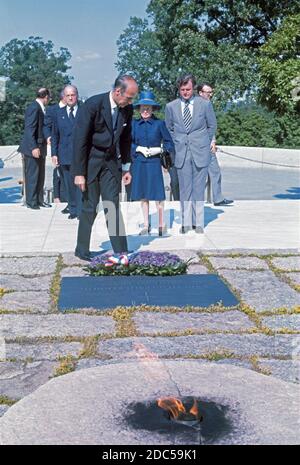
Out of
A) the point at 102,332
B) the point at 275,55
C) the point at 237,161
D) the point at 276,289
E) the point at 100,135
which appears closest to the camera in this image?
the point at 102,332

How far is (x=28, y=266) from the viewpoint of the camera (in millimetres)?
7480

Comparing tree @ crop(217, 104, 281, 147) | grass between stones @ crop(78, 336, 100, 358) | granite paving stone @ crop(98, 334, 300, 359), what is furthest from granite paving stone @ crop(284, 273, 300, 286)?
tree @ crop(217, 104, 281, 147)

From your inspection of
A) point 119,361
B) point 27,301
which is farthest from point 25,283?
point 119,361

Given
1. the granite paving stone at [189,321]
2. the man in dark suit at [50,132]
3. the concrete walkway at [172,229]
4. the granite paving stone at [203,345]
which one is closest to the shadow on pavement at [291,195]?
the concrete walkway at [172,229]

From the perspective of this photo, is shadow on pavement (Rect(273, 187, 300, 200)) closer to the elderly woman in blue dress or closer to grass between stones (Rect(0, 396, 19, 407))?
the elderly woman in blue dress

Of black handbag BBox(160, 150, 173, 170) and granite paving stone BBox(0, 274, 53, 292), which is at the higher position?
black handbag BBox(160, 150, 173, 170)

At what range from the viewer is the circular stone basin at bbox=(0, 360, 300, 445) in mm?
3058

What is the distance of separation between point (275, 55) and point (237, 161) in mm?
11126

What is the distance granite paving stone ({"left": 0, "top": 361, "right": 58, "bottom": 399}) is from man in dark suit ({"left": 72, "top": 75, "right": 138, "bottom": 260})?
2878 millimetres

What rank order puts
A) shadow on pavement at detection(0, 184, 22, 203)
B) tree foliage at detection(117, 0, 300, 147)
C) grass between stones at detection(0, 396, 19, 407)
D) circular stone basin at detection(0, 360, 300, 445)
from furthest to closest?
tree foliage at detection(117, 0, 300, 147), shadow on pavement at detection(0, 184, 22, 203), grass between stones at detection(0, 396, 19, 407), circular stone basin at detection(0, 360, 300, 445)

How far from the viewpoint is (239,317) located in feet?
18.7

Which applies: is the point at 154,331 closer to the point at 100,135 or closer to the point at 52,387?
the point at 52,387

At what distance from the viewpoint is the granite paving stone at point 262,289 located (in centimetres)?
609
